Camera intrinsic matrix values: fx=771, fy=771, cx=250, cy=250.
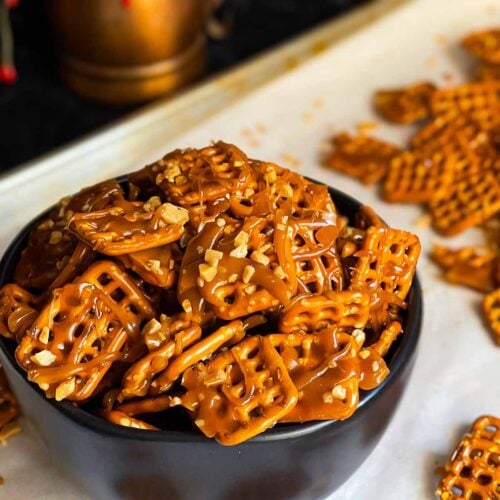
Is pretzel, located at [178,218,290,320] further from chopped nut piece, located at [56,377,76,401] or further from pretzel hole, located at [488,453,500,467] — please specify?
pretzel hole, located at [488,453,500,467]

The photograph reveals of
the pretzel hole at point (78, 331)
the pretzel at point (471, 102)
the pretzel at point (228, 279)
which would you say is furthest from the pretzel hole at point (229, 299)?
the pretzel at point (471, 102)

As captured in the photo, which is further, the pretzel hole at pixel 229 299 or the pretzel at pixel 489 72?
the pretzel at pixel 489 72

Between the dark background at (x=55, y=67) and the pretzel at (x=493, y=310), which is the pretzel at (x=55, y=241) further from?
the dark background at (x=55, y=67)

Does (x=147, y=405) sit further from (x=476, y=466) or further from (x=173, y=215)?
(x=476, y=466)

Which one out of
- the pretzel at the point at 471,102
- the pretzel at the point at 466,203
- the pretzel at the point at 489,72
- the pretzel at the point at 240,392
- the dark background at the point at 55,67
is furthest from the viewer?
the dark background at the point at 55,67

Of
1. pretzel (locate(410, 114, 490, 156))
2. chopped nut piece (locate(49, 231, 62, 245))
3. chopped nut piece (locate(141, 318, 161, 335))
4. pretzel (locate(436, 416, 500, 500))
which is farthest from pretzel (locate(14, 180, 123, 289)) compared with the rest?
pretzel (locate(410, 114, 490, 156))

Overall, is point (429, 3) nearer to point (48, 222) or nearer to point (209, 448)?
point (48, 222)

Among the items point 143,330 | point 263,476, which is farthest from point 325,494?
point 143,330
